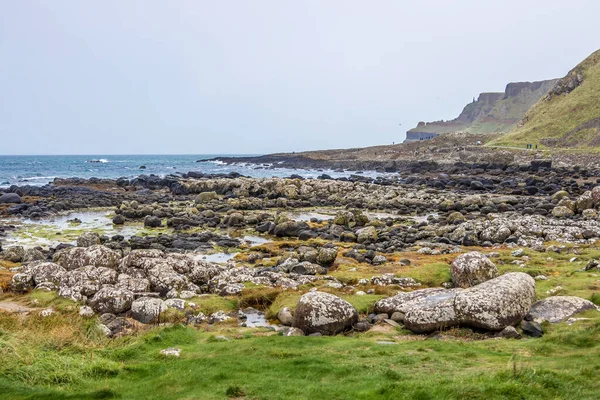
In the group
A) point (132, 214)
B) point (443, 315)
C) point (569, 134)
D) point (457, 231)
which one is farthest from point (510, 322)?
point (569, 134)

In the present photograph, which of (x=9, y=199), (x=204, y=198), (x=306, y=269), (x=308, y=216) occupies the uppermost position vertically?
(x=9, y=199)

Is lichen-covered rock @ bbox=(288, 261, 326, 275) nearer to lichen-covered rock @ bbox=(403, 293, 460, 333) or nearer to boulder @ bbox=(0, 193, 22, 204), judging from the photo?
lichen-covered rock @ bbox=(403, 293, 460, 333)

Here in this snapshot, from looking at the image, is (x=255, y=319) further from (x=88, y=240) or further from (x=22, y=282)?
(x=88, y=240)

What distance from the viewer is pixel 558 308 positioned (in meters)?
13.7

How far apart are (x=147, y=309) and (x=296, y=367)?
7743 millimetres

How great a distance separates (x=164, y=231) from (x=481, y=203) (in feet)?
Answer: 96.6

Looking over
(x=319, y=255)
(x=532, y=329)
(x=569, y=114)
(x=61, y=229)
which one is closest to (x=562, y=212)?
(x=319, y=255)

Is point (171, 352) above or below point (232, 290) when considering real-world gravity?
above

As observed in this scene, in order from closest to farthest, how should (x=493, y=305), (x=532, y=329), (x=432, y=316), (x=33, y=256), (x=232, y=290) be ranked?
(x=532, y=329) → (x=493, y=305) → (x=432, y=316) → (x=232, y=290) → (x=33, y=256)

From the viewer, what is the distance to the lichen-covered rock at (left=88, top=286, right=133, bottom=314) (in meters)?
16.4

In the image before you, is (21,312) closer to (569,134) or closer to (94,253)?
(94,253)

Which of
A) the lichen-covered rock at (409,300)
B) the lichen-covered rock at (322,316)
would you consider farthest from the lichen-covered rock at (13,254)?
the lichen-covered rock at (409,300)

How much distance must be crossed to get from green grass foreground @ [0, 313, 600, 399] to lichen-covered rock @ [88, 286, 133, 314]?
140 inches

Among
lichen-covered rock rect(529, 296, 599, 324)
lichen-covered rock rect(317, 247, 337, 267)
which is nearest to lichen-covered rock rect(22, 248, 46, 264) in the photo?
lichen-covered rock rect(317, 247, 337, 267)
